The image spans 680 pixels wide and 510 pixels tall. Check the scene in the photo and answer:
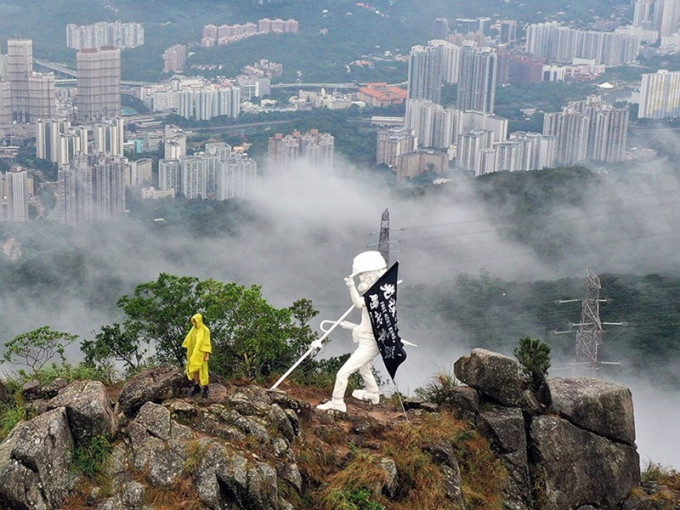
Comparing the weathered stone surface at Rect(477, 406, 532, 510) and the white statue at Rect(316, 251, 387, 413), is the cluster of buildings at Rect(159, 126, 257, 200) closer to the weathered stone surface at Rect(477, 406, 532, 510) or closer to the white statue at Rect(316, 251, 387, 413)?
the white statue at Rect(316, 251, 387, 413)

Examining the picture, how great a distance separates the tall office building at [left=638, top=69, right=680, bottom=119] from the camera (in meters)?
73.3

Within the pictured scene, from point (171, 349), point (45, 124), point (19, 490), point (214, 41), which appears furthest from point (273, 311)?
point (214, 41)

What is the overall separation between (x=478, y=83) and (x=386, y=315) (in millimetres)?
72763

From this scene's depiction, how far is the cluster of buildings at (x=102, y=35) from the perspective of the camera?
A: 88.8m

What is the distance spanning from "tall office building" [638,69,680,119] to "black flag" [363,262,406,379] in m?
68.7

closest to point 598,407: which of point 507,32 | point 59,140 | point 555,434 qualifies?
point 555,434

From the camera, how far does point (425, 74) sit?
3174 inches

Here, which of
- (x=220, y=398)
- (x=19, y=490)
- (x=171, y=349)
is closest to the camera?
(x=19, y=490)

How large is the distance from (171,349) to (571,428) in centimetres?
321

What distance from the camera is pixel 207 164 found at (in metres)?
59.1

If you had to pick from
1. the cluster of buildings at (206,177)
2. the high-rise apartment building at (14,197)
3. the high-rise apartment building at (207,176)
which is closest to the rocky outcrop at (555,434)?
the high-rise apartment building at (14,197)

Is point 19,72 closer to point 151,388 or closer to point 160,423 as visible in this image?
point 151,388

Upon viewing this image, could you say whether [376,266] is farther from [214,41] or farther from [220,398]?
[214,41]

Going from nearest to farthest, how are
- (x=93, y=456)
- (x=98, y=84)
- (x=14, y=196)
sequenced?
(x=93, y=456) → (x=14, y=196) → (x=98, y=84)
